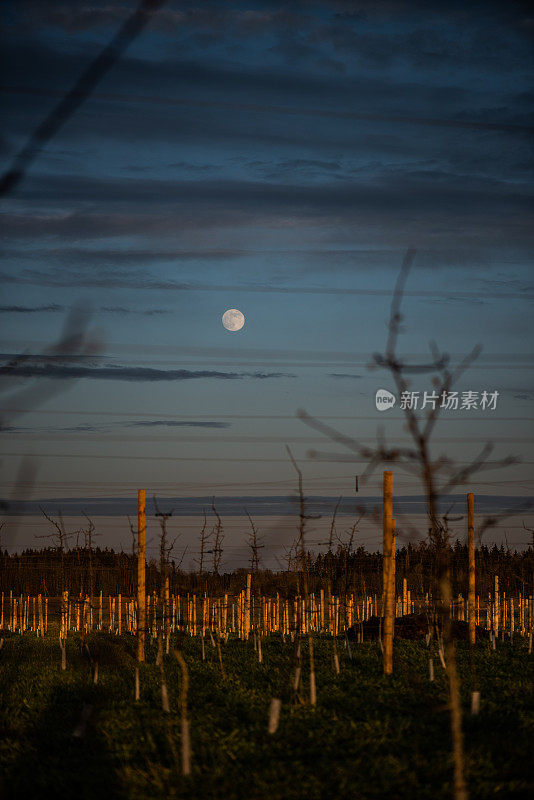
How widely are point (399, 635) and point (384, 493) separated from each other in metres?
12.5

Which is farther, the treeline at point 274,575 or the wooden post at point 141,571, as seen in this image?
the treeline at point 274,575

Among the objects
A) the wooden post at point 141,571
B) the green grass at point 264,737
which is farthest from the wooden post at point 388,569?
the wooden post at point 141,571

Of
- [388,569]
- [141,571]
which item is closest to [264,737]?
[388,569]

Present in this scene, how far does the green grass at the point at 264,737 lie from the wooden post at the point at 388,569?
19.5 inches

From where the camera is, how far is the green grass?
30.5 feet

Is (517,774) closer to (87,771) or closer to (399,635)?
(87,771)

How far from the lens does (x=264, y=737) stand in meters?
11.2

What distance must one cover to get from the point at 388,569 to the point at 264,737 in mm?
5747

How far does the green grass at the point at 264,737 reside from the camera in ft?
30.5

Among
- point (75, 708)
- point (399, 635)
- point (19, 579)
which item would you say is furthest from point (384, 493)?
point (19, 579)

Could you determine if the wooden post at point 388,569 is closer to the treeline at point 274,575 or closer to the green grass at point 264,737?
the green grass at point 264,737

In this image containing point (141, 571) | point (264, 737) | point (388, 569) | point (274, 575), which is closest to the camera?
point (264, 737)

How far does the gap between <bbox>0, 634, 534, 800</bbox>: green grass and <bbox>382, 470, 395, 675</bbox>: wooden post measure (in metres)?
0.50

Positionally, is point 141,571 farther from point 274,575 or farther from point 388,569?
point 274,575
